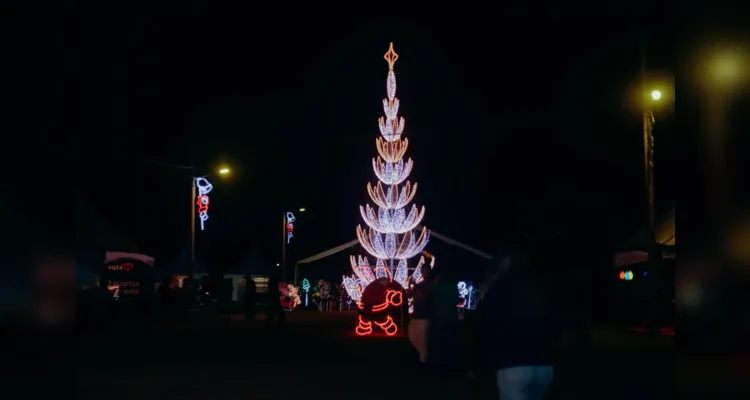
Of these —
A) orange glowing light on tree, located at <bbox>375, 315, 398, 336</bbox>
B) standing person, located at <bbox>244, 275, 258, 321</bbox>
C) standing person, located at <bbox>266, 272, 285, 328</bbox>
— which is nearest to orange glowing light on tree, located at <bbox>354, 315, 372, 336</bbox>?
orange glowing light on tree, located at <bbox>375, 315, 398, 336</bbox>

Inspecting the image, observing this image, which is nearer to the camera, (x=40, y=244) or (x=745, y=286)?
(x=40, y=244)

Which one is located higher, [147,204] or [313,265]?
[147,204]

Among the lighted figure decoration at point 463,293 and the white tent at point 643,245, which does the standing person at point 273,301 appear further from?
the lighted figure decoration at point 463,293

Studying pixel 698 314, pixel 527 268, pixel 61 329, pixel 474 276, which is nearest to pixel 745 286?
pixel 698 314

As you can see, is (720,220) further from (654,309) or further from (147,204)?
(147,204)

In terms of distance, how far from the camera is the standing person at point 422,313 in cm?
1920

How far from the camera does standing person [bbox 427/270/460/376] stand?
1800cm

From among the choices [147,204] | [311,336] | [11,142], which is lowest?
[311,336]

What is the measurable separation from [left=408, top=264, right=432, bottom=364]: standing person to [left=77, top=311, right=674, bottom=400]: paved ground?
482 millimetres

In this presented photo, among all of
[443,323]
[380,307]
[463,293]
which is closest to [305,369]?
[443,323]

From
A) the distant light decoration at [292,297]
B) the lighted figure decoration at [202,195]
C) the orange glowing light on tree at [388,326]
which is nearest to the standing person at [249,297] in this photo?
the orange glowing light on tree at [388,326]

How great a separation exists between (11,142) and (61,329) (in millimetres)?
1969

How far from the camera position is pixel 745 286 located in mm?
11648

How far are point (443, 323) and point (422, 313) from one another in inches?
47.7
